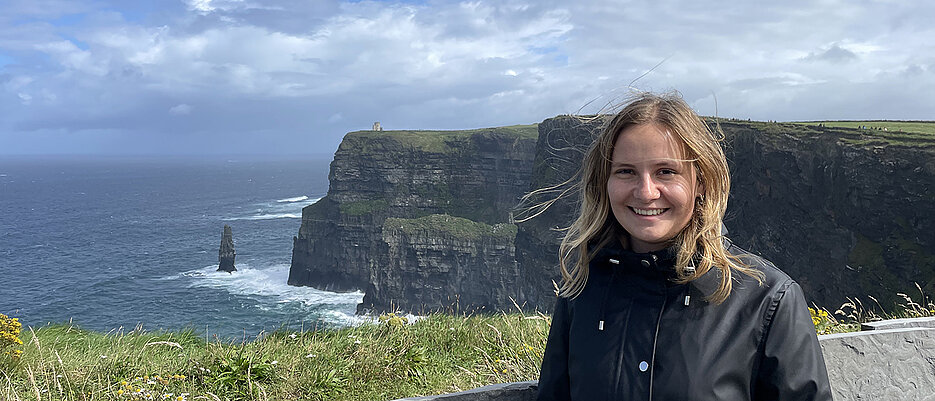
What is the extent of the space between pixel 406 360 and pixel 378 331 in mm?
1077

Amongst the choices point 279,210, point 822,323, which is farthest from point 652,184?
point 279,210

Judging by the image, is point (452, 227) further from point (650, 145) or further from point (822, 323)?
point (650, 145)

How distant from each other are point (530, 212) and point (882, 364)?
6159 cm

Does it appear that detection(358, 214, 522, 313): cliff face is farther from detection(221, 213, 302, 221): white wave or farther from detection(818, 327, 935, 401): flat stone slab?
detection(818, 327, 935, 401): flat stone slab

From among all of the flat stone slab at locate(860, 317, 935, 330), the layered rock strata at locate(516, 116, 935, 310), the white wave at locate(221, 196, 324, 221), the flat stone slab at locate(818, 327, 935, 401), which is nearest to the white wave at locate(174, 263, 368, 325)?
the layered rock strata at locate(516, 116, 935, 310)

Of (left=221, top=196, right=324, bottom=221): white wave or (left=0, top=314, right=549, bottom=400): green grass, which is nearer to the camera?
(left=0, top=314, right=549, bottom=400): green grass

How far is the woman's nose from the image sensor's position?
2.40 meters

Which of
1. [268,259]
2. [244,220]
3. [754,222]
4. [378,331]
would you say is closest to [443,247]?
[268,259]

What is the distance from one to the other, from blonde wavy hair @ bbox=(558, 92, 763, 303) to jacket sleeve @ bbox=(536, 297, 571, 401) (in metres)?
0.11

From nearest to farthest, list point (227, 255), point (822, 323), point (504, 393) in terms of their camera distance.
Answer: point (504, 393) → point (822, 323) → point (227, 255)

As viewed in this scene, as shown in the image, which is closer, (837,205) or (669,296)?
(669,296)

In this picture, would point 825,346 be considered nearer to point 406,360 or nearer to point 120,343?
point 406,360

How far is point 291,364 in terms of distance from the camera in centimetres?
542

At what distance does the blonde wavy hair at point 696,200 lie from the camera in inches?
92.5
